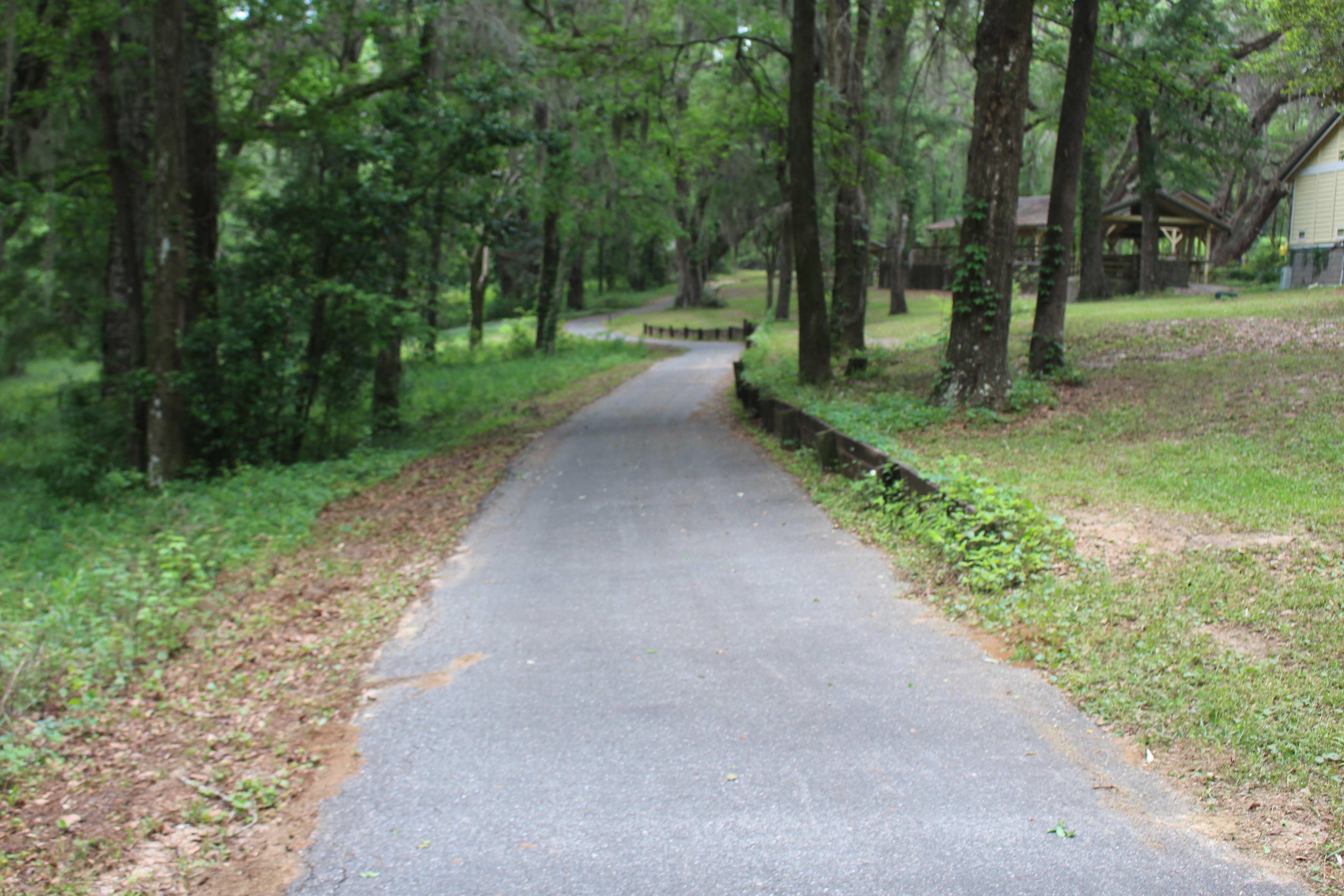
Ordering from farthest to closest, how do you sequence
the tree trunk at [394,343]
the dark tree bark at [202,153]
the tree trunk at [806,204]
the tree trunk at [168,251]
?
the tree trunk at [806,204] → the tree trunk at [394,343] → the dark tree bark at [202,153] → the tree trunk at [168,251]

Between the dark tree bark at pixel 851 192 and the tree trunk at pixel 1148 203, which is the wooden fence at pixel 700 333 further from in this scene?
the dark tree bark at pixel 851 192

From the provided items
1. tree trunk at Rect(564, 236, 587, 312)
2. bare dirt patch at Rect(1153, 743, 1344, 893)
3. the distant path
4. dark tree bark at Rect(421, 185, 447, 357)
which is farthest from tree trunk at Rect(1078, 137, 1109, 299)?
tree trunk at Rect(564, 236, 587, 312)

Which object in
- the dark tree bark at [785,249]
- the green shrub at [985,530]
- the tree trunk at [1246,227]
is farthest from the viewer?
the tree trunk at [1246,227]

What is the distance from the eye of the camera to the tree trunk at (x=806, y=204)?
14695 millimetres

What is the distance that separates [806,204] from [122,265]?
10536 millimetres

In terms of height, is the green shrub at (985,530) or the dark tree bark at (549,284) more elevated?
the dark tree bark at (549,284)

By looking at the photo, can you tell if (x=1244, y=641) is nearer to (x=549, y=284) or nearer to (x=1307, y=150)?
(x=549, y=284)

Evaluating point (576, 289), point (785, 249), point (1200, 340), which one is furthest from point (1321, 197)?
point (576, 289)

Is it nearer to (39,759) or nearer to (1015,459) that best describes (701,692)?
(39,759)

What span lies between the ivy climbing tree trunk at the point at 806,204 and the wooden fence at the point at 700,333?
69.8ft

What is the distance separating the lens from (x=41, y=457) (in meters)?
15.4

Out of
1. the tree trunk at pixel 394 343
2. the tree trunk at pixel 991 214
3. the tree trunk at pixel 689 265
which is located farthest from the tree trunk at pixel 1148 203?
the tree trunk at pixel 394 343

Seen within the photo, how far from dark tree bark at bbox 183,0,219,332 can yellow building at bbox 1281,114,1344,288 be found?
2710 cm

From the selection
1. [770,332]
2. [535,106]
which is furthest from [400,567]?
[770,332]
